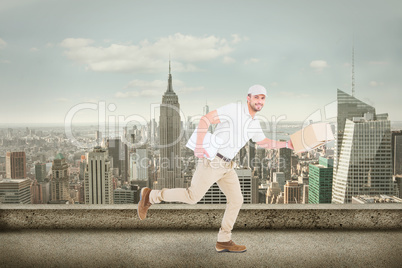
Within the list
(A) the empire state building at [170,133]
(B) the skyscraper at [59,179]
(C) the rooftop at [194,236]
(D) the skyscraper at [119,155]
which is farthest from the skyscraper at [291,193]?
(B) the skyscraper at [59,179]

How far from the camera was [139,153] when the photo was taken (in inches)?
186

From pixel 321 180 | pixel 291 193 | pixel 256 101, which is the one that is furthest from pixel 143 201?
pixel 321 180

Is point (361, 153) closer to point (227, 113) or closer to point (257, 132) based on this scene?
point (257, 132)

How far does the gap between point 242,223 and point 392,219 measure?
61.0 inches

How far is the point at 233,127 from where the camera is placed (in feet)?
8.29

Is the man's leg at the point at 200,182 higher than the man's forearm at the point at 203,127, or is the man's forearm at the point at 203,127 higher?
the man's forearm at the point at 203,127

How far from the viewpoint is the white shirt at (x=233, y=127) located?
2516 millimetres

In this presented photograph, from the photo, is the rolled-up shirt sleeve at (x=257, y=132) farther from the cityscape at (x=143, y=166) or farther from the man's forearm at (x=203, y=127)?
the cityscape at (x=143, y=166)

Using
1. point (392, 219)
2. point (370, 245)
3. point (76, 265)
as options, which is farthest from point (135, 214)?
point (392, 219)

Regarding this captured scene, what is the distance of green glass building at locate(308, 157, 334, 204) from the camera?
4.47 meters

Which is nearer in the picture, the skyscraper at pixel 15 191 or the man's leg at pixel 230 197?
the man's leg at pixel 230 197

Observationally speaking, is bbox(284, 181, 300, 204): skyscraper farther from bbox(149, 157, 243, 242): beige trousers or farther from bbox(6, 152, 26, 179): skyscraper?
bbox(6, 152, 26, 179): skyscraper

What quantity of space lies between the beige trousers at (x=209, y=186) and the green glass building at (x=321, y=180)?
2.15m

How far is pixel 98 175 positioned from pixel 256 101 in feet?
8.93
